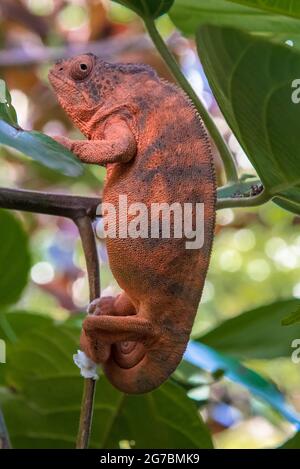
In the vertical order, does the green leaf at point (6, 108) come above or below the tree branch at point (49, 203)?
above

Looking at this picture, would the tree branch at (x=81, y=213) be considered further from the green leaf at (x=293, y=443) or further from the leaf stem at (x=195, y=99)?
the green leaf at (x=293, y=443)

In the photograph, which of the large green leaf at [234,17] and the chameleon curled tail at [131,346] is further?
the large green leaf at [234,17]

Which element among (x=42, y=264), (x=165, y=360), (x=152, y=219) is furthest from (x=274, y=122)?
(x=42, y=264)

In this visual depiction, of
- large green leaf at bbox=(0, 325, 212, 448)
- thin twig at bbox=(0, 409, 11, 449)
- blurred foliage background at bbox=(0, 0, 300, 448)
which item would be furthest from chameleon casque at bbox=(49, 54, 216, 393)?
blurred foliage background at bbox=(0, 0, 300, 448)

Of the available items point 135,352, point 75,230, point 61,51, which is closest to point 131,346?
point 135,352

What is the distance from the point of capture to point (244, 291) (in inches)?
148

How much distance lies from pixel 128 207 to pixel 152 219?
0.03m

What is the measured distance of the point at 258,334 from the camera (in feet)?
4.00

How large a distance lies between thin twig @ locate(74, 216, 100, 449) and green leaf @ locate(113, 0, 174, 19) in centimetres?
28

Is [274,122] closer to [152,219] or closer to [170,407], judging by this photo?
[152,219]

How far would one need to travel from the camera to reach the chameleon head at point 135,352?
0.79 metres

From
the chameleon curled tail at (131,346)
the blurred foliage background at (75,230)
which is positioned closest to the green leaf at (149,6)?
the chameleon curled tail at (131,346)

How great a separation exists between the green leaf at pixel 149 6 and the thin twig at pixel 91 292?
0.92 feet

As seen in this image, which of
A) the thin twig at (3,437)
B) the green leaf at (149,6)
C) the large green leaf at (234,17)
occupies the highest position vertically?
the large green leaf at (234,17)
